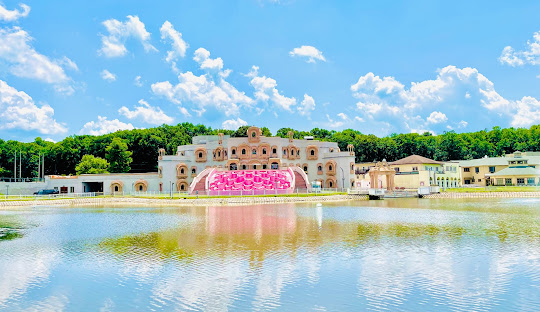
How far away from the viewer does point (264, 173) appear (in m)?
Answer: 66.2

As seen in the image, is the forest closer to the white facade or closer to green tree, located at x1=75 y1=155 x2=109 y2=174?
green tree, located at x1=75 y1=155 x2=109 y2=174

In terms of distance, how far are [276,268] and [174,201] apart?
38.8 meters

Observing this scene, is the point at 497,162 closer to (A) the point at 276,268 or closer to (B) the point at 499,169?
(B) the point at 499,169

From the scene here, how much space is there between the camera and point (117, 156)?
87.4 metres

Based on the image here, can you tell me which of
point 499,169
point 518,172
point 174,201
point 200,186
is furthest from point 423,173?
point 174,201

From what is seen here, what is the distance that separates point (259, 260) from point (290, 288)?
4.09 metres

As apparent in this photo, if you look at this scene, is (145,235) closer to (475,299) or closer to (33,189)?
(475,299)

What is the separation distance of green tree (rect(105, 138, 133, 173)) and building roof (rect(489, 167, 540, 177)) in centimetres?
6969

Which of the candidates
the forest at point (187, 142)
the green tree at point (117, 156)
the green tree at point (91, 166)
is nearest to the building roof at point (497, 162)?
the forest at point (187, 142)

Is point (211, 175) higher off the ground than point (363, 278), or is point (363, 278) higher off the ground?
point (211, 175)

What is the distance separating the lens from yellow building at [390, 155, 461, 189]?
→ 75438 mm

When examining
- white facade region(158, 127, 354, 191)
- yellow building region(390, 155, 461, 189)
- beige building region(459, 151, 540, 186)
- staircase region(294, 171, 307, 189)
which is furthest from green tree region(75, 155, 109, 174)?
beige building region(459, 151, 540, 186)

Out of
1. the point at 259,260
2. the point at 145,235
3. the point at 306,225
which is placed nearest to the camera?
the point at 259,260

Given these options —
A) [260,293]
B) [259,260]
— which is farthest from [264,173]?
[260,293]
